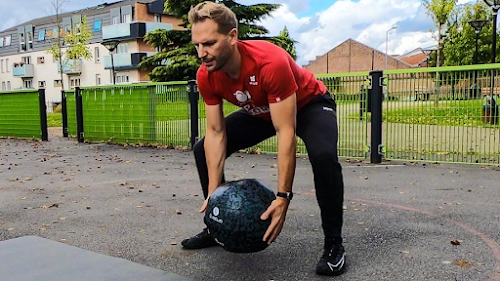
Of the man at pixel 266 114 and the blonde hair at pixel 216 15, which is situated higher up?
the blonde hair at pixel 216 15

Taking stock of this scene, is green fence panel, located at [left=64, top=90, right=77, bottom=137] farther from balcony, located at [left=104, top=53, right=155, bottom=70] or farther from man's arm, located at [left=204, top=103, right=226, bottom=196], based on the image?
balcony, located at [left=104, top=53, right=155, bottom=70]

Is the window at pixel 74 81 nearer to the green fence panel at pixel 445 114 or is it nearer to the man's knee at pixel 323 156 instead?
the green fence panel at pixel 445 114

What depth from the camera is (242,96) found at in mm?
3201

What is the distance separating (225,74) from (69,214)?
2.80 metres

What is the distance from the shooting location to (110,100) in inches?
486

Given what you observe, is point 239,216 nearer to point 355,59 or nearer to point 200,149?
point 200,149

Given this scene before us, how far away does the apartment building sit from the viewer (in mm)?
48469

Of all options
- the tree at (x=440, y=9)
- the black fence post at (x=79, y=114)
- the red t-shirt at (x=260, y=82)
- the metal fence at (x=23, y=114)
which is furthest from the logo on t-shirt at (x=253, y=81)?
the tree at (x=440, y=9)

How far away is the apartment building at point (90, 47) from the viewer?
4847 cm

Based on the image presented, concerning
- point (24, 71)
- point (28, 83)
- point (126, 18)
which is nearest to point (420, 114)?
point (126, 18)

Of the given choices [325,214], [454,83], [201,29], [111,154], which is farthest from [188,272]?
[111,154]

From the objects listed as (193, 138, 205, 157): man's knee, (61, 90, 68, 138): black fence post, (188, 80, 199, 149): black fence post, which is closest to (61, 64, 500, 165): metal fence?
(188, 80, 199, 149): black fence post

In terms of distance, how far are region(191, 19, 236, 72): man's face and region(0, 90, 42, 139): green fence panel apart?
12.5 metres

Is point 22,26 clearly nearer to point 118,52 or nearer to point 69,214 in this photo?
point 118,52
